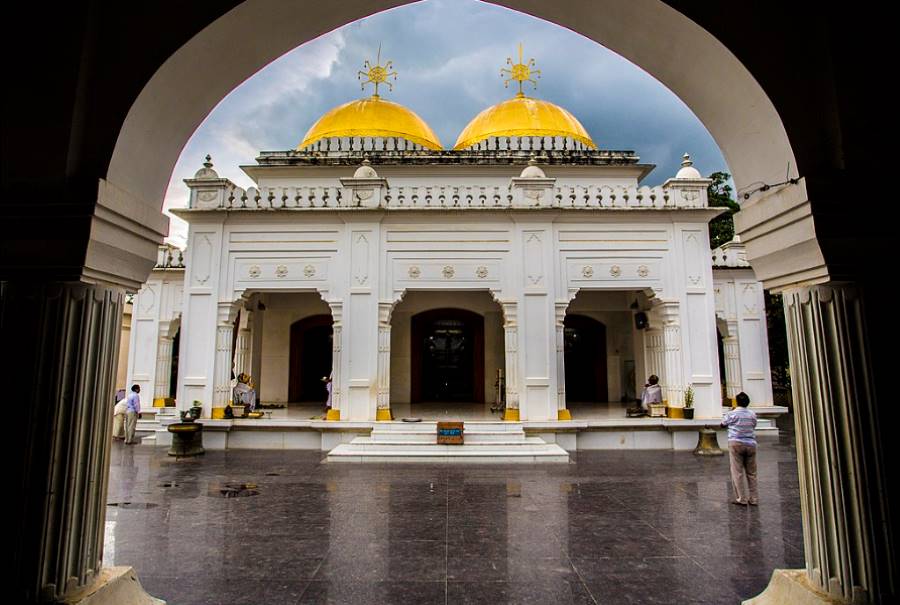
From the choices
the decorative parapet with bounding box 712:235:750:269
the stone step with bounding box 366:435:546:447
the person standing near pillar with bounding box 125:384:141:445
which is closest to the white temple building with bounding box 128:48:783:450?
the stone step with bounding box 366:435:546:447

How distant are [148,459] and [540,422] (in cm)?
759

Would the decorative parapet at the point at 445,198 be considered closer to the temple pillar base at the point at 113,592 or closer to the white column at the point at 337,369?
the white column at the point at 337,369

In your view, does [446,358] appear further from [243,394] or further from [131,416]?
[131,416]

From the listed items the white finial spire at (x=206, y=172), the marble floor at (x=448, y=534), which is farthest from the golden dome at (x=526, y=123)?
the marble floor at (x=448, y=534)

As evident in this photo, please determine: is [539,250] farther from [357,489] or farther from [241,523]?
[241,523]

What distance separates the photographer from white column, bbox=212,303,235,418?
11.4 m

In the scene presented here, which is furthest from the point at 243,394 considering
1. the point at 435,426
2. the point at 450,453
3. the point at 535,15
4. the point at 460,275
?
the point at 535,15

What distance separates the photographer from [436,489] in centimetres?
718

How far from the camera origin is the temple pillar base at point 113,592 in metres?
2.42

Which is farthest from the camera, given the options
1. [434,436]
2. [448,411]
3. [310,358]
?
[310,358]

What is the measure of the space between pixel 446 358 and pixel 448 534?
10467mm

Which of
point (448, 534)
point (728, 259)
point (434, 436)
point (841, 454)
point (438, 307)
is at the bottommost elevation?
point (448, 534)

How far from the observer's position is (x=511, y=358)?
11.5m

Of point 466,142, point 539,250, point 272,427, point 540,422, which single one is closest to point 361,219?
point 539,250
